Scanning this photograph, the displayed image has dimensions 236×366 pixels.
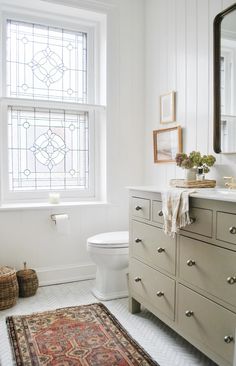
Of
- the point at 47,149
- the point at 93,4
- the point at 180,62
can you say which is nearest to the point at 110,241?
the point at 47,149

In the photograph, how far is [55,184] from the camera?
3252 mm

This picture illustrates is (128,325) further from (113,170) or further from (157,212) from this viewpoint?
(113,170)

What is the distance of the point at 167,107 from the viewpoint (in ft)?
9.42

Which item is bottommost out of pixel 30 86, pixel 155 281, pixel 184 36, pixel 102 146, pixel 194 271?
pixel 155 281

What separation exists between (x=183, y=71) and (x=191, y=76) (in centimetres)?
13

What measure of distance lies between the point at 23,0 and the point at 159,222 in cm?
234

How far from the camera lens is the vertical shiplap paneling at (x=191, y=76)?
2.51m

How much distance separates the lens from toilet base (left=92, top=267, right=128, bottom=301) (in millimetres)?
2670

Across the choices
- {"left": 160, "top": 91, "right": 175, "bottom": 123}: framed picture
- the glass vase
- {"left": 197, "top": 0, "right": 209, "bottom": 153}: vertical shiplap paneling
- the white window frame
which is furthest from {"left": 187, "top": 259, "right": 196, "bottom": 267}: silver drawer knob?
the white window frame

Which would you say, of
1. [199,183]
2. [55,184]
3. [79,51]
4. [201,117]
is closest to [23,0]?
[79,51]

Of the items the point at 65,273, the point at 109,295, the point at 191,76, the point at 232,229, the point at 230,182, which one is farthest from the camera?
the point at 65,273

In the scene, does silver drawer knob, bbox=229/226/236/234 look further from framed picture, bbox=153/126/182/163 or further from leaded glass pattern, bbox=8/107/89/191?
leaded glass pattern, bbox=8/107/89/191

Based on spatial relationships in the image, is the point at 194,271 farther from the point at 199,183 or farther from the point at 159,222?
the point at 199,183

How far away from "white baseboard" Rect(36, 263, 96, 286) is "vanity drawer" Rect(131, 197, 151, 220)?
Answer: 111 centimetres
